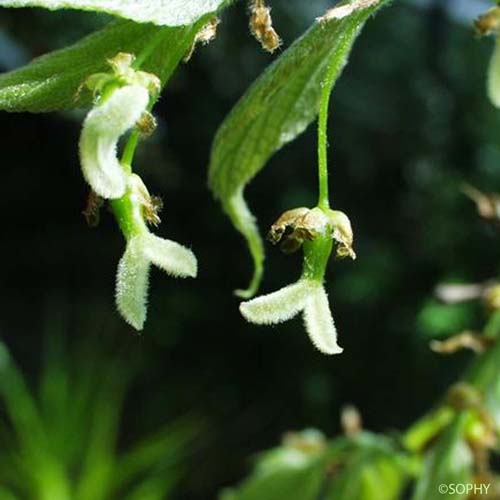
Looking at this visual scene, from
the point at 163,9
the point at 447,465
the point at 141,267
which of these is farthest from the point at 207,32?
the point at 447,465

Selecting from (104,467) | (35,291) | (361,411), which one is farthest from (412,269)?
(35,291)

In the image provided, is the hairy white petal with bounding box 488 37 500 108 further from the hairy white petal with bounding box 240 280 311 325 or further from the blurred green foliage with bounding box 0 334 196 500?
the blurred green foliage with bounding box 0 334 196 500

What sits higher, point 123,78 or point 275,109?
point 123,78

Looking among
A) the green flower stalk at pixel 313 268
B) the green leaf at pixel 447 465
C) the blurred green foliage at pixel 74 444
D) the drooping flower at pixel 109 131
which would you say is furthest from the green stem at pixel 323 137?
the blurred green foliage at pixel 74 444

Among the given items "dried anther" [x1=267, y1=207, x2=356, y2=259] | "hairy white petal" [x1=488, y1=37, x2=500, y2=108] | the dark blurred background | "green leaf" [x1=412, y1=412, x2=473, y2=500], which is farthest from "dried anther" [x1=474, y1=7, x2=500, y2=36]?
the dark blurred background

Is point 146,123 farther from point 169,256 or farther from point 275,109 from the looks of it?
point 275,109
